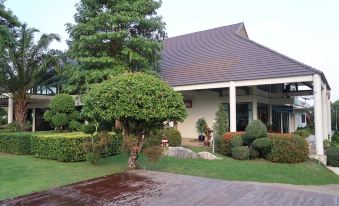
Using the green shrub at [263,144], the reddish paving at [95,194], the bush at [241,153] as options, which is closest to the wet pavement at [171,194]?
the reddish paving at [95,194]

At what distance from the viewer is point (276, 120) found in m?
23.0

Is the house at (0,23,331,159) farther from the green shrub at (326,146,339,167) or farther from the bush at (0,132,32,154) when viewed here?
the bush at (0,132,32,154)

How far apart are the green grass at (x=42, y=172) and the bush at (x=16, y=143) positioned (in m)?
1.15

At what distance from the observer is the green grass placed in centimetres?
727

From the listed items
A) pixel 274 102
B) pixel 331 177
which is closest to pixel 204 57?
pixel 274 102

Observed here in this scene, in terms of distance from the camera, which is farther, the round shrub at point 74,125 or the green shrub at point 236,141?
the round shrub at point 74,125

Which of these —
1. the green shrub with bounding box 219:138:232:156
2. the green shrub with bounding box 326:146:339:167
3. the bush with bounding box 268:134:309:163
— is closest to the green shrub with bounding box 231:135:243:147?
the green shrub with bounding box 219:138:232:156

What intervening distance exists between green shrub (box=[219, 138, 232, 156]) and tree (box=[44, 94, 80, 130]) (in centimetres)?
708

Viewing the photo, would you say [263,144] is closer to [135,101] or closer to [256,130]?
[256,130]

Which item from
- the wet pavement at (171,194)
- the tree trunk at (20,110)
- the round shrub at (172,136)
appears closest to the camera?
the wet pavement at (171,194)

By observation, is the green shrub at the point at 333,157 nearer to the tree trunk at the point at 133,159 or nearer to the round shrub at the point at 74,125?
the tree trunk at the point at 133,159

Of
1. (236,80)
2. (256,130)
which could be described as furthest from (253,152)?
(236,80)

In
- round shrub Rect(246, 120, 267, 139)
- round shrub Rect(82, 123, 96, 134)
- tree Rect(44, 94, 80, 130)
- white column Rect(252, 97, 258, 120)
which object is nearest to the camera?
round shrub Rect(82, 123, 96, 134)

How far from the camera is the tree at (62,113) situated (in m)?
14.3
